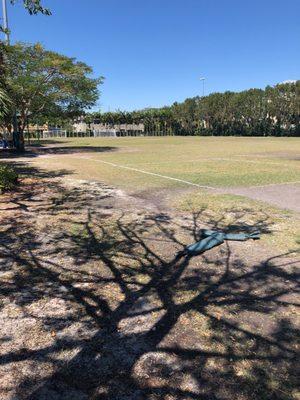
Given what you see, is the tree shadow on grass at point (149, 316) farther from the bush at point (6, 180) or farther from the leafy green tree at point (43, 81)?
the leafy green tree at point (43, 81)

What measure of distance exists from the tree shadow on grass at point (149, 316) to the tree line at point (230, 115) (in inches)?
1794

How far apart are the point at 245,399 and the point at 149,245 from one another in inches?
136

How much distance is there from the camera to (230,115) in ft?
211

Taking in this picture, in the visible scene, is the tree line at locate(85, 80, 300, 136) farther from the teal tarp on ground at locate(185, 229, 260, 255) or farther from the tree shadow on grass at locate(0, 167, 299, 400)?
the tree shadow on grass at locate(0, 167, 299, 400)

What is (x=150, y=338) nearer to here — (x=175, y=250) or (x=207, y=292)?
(x=207, y=292)

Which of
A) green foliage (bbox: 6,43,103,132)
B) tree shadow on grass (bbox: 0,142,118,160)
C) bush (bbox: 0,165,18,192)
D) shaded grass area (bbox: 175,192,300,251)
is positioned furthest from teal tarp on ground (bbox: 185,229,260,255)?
green foliage (bbox: 6,43,103,132)

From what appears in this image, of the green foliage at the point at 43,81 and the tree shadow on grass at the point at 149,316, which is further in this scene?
the green foliage at the point at 43,81

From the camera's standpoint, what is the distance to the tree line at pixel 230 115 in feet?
184

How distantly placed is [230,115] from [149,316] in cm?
6364

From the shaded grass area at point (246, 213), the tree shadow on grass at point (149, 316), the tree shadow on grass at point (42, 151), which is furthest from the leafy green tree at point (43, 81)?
the tree shadow on grass at point (149, 316)

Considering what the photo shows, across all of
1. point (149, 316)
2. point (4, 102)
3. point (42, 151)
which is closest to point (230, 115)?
point (42, 151)

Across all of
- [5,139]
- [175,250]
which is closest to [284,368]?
[175,250]

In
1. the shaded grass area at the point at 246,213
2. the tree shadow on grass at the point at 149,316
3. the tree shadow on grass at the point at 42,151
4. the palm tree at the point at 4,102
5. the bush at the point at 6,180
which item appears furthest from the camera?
the tree shadow on grass at the point at 42,151

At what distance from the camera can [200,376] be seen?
2961mm
